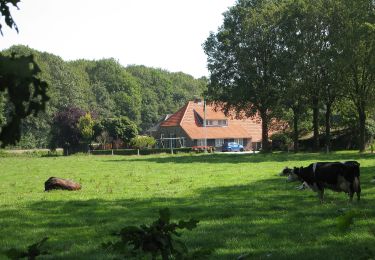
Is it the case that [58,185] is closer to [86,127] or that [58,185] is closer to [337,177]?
[337,177]

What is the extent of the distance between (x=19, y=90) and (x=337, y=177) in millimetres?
12592

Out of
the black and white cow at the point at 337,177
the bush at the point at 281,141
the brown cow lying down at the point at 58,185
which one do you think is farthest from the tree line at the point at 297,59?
the brown cow lying down at the point at 58,185

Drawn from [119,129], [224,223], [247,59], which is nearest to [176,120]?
[119,129]

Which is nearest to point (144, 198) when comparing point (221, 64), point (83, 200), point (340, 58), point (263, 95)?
point (83, 200)

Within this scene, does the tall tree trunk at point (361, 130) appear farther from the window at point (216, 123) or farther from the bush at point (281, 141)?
the window at point (216, 123)

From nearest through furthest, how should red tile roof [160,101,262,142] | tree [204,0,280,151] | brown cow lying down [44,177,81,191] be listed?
brown cow lying down [44,177,81,191] → tree [204,0,280,151] → red tile roof [160,101,262,142]

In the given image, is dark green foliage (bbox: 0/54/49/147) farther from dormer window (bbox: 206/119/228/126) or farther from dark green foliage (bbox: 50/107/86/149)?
dormer window (bbox: 206/119/228/126)

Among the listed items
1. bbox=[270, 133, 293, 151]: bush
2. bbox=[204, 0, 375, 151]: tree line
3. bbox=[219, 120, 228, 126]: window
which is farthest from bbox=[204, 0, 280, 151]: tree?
bbox=[219, 120, 228, 126]: window

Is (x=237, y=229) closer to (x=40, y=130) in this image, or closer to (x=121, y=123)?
(x=121, y=123)

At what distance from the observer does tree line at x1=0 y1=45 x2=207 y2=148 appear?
116 meters

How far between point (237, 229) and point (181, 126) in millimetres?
78075

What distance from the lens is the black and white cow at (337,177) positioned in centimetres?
1327

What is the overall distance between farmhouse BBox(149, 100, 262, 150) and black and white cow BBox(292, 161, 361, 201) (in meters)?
72.1

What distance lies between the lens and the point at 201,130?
89.1 m
